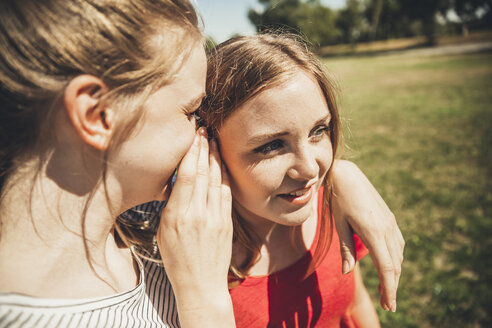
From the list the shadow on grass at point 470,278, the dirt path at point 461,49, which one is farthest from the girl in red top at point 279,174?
the dirt path at point 461,49

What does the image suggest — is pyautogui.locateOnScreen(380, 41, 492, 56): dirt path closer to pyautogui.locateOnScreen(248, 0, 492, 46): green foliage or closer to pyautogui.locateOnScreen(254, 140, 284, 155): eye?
pyautogui.locateOnScreen(248, 0, 492, 46): green foliage

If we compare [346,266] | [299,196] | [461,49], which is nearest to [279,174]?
[299,196]

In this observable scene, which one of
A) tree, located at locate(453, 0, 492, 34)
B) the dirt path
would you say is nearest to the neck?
the dirt path

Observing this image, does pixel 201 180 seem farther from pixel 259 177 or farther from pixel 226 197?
pixel 259 177

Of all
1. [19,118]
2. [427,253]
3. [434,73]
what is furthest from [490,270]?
[434,73]

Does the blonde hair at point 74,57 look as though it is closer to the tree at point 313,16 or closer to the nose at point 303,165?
the nose at point 303,165

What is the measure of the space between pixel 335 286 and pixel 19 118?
1877mm

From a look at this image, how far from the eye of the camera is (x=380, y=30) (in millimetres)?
58250

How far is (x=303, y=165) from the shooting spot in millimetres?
1544

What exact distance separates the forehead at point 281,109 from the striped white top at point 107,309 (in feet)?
3.13

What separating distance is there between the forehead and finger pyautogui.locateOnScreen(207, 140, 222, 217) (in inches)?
7.5

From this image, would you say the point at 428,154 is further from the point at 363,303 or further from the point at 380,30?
the point at 380,30

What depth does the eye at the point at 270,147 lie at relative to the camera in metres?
1.57

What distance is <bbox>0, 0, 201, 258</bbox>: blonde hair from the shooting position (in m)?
1.15
